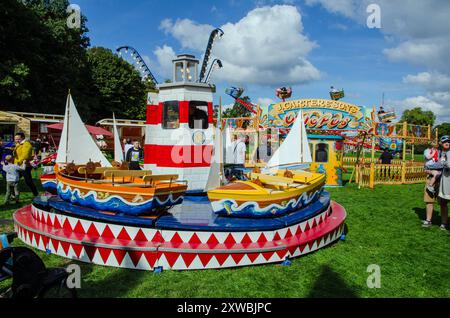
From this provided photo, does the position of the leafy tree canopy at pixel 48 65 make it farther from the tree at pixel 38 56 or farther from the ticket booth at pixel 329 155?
the ticket booth at pixel 329 155

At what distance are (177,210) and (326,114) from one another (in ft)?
47.6

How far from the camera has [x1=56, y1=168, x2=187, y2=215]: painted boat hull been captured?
5.36 metres

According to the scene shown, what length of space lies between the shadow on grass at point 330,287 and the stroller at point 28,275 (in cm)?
326

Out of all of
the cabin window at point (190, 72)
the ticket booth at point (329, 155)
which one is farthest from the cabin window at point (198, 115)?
the ticket booth at point (329, 155)

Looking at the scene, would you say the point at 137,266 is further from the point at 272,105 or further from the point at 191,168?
the point at 272,105

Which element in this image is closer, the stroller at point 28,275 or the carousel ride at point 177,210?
the stroller at point 28,275

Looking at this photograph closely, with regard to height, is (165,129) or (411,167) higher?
(165,129)

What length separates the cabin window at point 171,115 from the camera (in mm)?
7367

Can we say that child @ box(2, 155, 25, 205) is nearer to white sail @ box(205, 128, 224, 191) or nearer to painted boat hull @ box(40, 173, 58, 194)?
painted boat hull @ box(40, 173, 58, 194)

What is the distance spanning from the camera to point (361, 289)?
4.98 meters

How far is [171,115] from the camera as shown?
24.4 ft

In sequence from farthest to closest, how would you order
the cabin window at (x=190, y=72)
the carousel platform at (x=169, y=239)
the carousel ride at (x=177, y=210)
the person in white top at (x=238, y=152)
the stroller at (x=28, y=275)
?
the person in white top at (x=238, y=152) → the cabin window at (x=190, y=72) → the carousel ride at (x=177, y=210) → the carousel platform at (x=169, y=239) → the stroller at (x=28, y=275)
